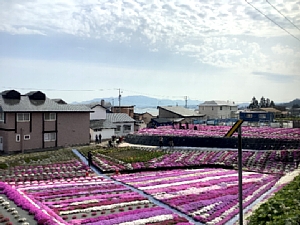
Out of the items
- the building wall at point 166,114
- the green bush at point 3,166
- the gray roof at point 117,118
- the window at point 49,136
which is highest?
the building wall at point 166,114

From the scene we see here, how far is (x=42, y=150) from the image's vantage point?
41781mm

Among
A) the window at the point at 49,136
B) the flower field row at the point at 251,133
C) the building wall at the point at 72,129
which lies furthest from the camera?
the building wall at the point at 72,129

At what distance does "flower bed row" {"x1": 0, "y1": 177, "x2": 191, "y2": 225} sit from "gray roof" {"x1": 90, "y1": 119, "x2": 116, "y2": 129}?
28.6m

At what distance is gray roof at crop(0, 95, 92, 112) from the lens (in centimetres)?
4066

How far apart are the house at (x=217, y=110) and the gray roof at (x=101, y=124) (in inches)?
1700

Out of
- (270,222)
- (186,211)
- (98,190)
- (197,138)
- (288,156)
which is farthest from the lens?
(197,138)

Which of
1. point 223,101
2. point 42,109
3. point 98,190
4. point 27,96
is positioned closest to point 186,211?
point 98,190

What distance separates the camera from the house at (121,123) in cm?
5876

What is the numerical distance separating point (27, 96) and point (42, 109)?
4.33m

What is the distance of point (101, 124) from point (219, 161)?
82.4 feet

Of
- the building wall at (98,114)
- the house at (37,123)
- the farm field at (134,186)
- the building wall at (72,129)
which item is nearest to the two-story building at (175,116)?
the building wall at (98,114)

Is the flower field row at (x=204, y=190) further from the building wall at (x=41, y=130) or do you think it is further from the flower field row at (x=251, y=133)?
the building wall at (x=41, y=130)

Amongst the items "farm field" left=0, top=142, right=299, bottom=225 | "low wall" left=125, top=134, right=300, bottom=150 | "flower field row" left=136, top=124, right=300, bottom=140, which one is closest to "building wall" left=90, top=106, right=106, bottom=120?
"low wall" left=125, top=134, right=300, bottom=150

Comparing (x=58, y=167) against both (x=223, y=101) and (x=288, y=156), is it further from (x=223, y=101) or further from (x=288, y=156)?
(x=223, y=101)
